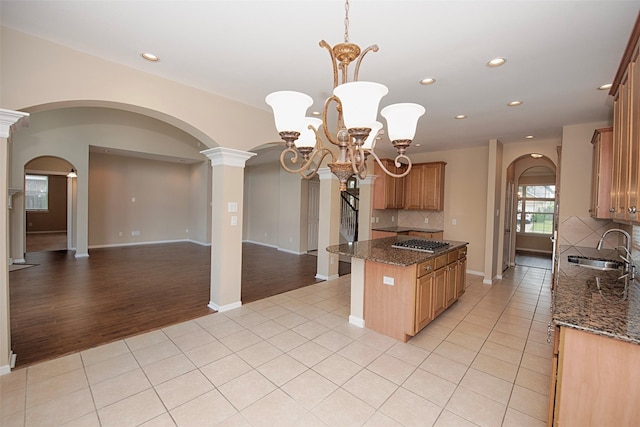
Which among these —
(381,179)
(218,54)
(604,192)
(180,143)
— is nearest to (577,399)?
(604,192)

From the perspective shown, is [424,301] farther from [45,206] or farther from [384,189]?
[45,206]

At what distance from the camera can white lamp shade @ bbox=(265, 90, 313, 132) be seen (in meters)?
1.72

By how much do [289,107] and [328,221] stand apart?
3.52 metres

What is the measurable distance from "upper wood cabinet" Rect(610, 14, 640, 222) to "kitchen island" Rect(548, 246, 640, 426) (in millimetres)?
738

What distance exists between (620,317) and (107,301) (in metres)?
5.15

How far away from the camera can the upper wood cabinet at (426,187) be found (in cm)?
609

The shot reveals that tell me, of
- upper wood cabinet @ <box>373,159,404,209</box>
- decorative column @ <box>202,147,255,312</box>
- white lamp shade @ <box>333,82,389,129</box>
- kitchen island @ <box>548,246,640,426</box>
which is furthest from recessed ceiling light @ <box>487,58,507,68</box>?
upper wood cabinet @ <box>373,159,404,209</box>

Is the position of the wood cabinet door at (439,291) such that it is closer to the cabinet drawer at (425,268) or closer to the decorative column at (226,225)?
the cabinet drawer at (425,268)

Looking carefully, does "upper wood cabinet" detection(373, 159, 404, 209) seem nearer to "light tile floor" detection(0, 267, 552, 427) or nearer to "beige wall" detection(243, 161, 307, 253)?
"beige wall" detection(243, 161, 307, 253)

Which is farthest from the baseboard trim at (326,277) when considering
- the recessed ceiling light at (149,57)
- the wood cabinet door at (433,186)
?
the recessed ceiling light at (149,57)

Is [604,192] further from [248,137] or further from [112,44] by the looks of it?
[112,44]

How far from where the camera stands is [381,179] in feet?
19.8

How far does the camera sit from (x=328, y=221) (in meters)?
5.14

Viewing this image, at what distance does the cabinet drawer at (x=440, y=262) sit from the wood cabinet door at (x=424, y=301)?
Answer: 0.16m
